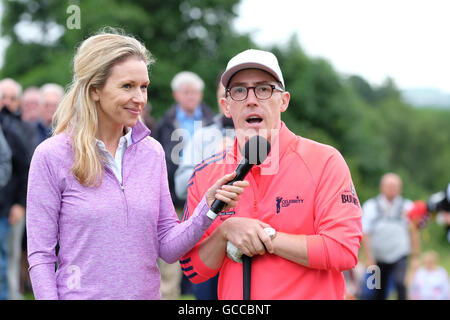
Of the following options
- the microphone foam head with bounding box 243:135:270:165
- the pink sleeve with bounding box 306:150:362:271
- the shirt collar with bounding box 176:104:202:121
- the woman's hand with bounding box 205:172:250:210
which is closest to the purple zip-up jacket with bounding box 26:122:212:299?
the woman's hand with bounding box 205:172:250:210

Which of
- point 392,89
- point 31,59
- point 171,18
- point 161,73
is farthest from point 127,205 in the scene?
point 392,89

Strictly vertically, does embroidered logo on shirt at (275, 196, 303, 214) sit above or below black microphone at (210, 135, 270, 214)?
below

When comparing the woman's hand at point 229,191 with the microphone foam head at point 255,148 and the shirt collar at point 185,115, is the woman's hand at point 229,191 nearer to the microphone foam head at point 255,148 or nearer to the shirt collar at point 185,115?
the microphone foam head at point 255,148

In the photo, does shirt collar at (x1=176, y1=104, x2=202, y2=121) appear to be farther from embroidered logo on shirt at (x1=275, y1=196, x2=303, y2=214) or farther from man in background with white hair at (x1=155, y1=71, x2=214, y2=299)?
embroidered logo on shirt at (x1=275, y1=196, x2=303, y2=214)

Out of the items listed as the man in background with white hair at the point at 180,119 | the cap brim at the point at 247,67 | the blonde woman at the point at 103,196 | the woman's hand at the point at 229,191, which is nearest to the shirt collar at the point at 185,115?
the man in background with white hair at the point at 180,119

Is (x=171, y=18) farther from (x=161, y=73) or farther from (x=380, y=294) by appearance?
(x=380, y=294)

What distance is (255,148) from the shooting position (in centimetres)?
291

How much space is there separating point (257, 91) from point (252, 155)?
17.6 inches

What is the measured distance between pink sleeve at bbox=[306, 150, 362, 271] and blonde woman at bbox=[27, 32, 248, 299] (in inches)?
16.7

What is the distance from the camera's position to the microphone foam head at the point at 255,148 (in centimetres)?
290

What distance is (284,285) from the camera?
3014mm

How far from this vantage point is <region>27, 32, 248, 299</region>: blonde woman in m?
3.02

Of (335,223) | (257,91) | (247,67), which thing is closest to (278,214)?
(335,223)
